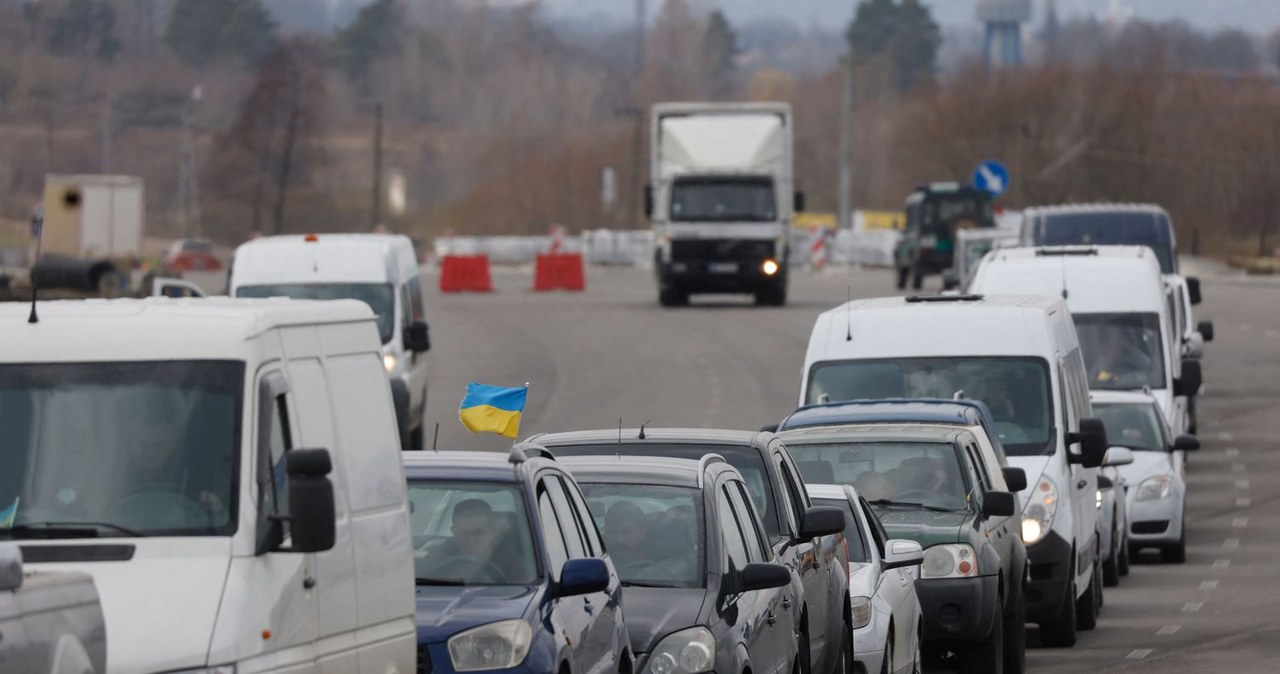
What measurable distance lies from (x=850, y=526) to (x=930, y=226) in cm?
4567

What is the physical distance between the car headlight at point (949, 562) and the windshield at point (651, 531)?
3171 mm

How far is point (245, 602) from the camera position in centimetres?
685

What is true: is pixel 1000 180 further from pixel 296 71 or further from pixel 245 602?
pixel 296 71

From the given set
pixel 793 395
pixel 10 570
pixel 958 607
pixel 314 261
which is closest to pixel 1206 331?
pixel 793 395

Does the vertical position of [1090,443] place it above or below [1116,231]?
below

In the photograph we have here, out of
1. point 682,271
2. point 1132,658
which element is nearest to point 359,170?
point 682,271

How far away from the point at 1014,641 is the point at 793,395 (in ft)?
55.7

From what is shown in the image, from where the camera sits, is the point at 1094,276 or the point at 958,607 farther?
the point at 1094,276

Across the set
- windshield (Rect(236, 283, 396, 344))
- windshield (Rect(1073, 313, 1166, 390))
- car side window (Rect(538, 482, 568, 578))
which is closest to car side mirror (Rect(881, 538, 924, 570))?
car side window (Rect(538, 482, 568, 578))

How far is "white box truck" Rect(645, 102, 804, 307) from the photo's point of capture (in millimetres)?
46156

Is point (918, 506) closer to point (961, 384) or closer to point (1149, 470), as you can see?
point (961, 384)

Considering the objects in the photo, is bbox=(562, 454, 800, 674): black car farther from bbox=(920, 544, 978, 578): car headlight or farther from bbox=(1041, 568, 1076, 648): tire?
bbox=(1041, 568, 1076, 648): tire

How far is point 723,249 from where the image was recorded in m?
46.2

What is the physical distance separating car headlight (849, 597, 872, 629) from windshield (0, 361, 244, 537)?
16.9ft
